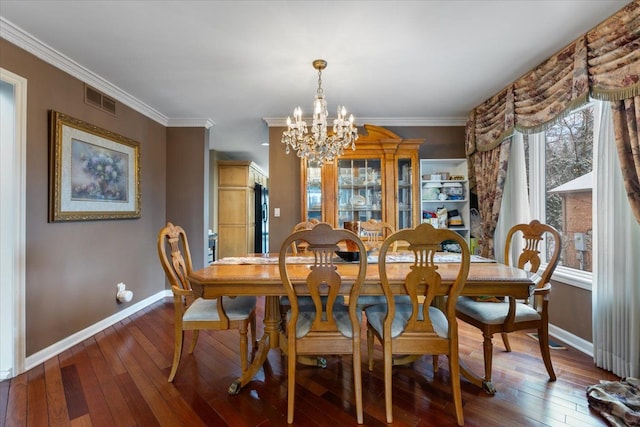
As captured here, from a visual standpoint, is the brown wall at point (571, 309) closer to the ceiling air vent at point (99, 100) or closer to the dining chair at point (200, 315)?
the dining chair at point (200, 315)

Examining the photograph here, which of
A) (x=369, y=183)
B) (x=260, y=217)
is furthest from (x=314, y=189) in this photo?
(x=260, y=217)

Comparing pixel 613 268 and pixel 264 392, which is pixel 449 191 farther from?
pixel 264 392

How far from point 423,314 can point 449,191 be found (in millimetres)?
2444

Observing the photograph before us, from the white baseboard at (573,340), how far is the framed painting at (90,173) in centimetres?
A: 439

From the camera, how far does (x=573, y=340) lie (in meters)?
2.32

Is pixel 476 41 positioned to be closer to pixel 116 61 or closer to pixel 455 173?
pixel 455 173

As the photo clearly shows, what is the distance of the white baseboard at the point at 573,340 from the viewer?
2184 mm

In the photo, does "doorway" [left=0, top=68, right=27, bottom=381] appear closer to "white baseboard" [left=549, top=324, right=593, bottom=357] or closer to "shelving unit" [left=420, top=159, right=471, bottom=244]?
"shelving unit" [left=420, top=159, right=471, bottom=244]

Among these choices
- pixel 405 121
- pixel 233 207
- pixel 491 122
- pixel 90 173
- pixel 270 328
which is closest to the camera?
pixel 270 328

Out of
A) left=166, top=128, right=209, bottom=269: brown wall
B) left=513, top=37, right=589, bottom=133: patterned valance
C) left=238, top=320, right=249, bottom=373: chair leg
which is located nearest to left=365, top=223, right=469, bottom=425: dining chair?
left=238, top=320, right=249, bottom=373: chair leg

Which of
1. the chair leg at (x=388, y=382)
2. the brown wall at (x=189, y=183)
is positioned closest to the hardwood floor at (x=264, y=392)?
the chair leg at (x=388, y=382)

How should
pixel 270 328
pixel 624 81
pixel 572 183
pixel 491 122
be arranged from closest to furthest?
pixel 624 81
pixel 270 328
pixel 572 183
pixel 491 122

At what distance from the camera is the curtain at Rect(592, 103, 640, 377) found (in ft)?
5.95

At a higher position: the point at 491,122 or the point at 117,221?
the point at 491,122
